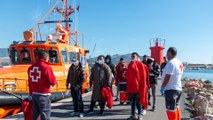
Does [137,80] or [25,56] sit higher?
→ [25,56]

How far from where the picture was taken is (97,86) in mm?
8422

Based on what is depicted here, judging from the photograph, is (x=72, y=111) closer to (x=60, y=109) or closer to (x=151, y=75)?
(x=60, y=109)

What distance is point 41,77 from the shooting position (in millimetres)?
5738

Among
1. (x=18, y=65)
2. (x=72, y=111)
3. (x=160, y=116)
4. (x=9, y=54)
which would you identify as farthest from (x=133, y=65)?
(x=9, y=54)

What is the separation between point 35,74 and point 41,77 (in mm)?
137

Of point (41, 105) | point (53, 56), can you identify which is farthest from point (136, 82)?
point (53, 56)

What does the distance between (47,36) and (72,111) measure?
4353mm

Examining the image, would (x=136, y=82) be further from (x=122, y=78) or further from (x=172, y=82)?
(x=122, y=78)

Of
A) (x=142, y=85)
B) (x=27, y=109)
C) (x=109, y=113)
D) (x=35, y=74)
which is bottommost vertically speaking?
(x=109, y=113)

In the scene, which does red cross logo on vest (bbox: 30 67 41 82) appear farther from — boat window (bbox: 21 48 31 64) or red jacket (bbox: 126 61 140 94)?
boat window (bbox: 21 48 31 64)

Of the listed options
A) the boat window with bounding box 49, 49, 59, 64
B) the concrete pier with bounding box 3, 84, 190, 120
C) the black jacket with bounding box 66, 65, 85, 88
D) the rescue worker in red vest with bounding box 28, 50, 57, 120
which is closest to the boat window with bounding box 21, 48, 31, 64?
the boat window with bounding box 49, 49, 59, 64

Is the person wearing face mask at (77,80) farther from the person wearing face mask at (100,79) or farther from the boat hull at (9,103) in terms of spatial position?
the boat hull at (9,103)

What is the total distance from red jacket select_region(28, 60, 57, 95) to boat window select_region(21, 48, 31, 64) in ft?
19.0

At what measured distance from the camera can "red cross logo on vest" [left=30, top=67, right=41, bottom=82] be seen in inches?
227
